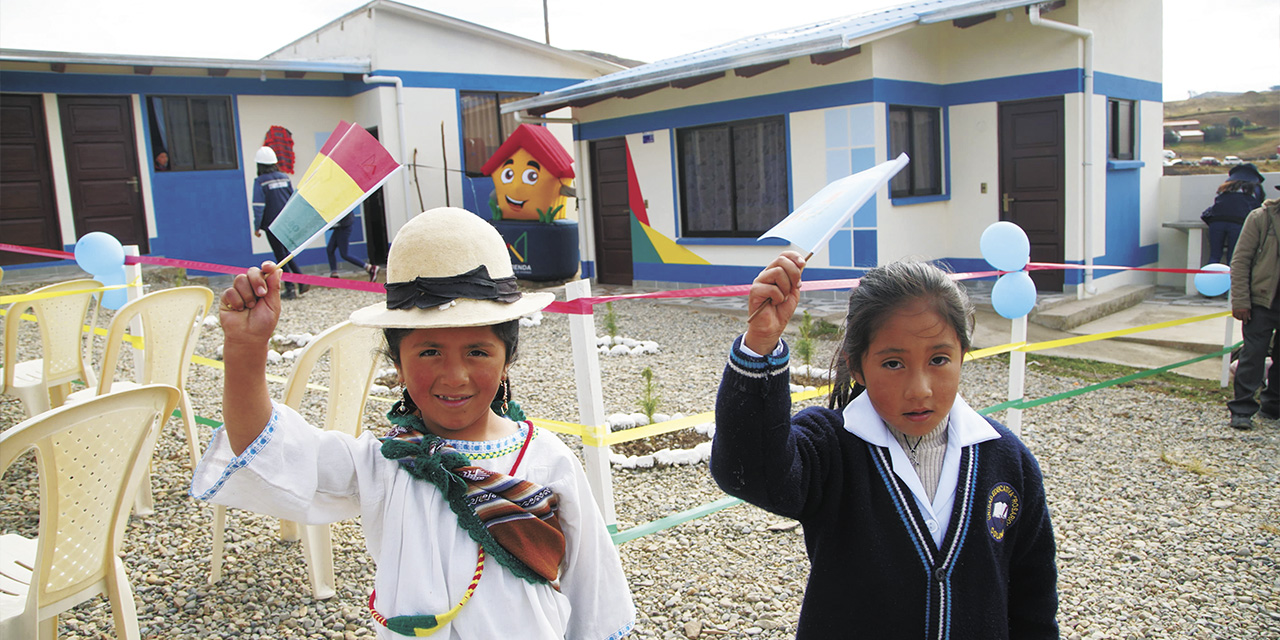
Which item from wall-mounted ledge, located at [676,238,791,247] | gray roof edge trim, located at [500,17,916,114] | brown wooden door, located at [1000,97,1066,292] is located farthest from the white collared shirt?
brown wooden door, located at [1000,97,1066,292]

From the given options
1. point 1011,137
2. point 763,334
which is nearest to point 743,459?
point 763,334

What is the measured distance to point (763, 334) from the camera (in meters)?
1.24

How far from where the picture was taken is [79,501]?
212 centimetres

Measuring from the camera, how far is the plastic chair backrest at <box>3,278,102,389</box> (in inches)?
165

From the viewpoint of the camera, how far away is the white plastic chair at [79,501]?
2016 millimetres

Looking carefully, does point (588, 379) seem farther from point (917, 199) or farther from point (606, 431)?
point (917, 199)

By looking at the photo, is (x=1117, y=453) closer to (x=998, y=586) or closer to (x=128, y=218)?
(x=998, y=586)

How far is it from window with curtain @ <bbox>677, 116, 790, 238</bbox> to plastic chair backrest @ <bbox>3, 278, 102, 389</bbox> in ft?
23.7

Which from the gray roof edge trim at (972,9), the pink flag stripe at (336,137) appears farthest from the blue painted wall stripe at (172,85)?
the pink flag stripe at (336,137)

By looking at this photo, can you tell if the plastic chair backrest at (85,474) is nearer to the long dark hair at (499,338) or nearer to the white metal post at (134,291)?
the long dark hair at (499,338)

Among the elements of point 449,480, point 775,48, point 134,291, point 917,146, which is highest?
point 775,48

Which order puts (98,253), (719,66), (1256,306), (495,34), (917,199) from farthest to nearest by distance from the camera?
(495,34), (917,199), (719,66), (1256,306), (98,253)

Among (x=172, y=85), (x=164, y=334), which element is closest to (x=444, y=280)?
(x=164, y=334)

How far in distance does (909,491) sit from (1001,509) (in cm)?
17
